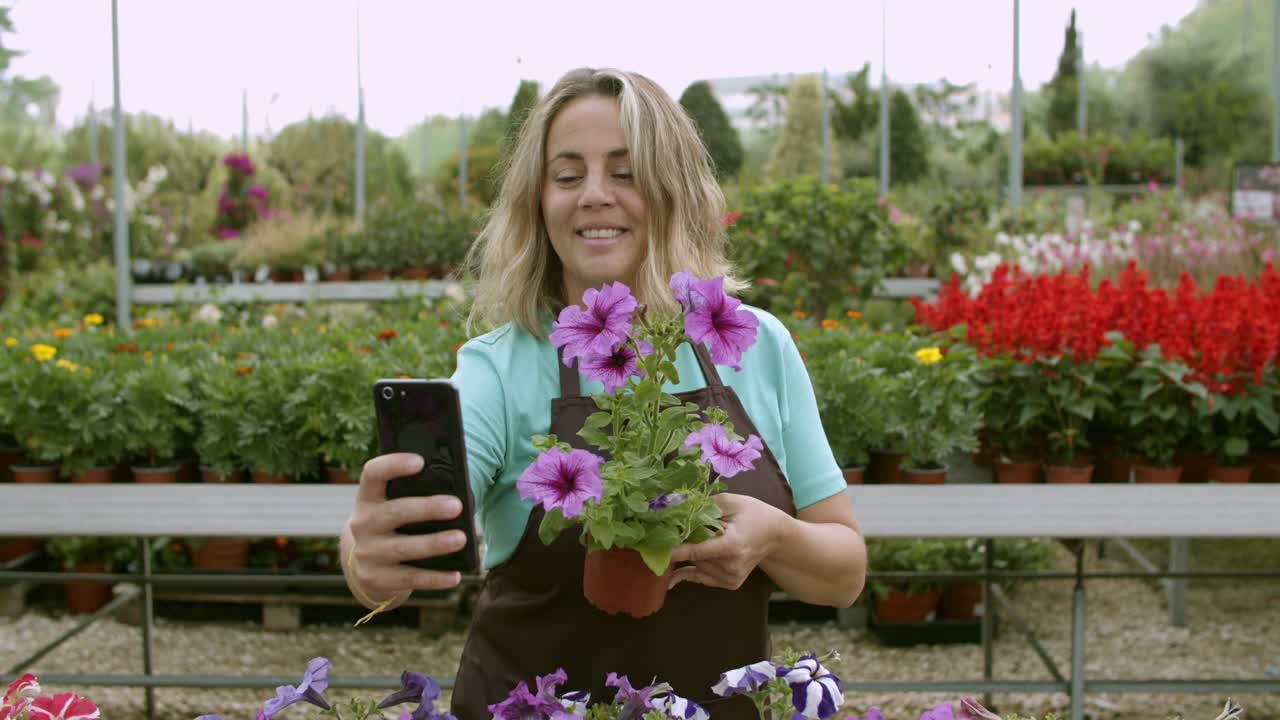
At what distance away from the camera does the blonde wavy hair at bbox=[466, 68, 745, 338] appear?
1148mm

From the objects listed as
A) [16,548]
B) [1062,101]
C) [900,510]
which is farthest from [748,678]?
[1062,101]

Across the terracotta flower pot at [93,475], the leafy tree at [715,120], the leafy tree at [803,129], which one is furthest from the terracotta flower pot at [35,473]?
the leafy tree at [803,129]

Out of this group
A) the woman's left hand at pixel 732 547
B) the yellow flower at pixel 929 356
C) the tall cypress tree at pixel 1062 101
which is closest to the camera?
the woman's left hand at pixel 732 547

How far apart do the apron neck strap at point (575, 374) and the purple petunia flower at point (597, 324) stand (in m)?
0.26

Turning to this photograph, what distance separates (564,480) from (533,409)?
333mm

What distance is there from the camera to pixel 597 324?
0.87m

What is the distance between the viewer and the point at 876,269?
4.84m

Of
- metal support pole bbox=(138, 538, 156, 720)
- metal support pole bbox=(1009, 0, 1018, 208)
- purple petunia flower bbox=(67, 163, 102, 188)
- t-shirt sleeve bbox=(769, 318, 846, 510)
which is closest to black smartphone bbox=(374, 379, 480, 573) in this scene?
t-shirt sleeve bbox=(769, 318, 846, 510)

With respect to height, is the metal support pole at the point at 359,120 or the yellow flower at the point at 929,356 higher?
the metal support pole at the point at 359,120

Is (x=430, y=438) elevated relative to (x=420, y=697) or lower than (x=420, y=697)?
elevated

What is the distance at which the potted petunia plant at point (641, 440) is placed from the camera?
85cm

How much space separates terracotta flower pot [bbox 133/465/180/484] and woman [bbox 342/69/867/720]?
5.72ft

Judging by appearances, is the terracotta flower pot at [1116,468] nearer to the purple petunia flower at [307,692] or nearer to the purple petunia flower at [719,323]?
the purple petunia flower at [719,323]

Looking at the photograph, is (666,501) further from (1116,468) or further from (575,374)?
(1116,468)
